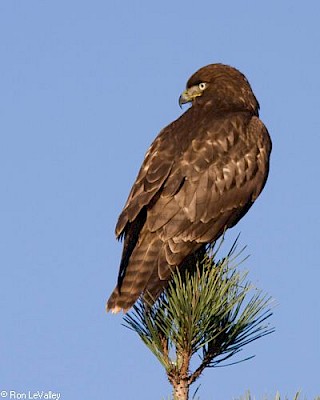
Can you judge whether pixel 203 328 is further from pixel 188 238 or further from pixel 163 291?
pixel 188 238

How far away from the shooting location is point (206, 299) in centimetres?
620

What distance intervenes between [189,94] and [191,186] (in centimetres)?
208

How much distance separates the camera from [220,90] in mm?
10172

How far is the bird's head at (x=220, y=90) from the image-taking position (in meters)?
10.1

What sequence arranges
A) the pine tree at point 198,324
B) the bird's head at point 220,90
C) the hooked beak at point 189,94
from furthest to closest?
1. the hooked beak at point 189,94
2. the bird's head at point 220,90
3. the pine tree at point 198,324

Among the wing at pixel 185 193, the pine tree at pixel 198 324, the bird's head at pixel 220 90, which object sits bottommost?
the pine tree at pixel 198 324

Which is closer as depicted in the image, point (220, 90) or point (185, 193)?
point (185, 193)

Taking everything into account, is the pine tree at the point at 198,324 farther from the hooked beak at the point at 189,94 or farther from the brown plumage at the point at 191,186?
the hooked beak at the point at 189,94

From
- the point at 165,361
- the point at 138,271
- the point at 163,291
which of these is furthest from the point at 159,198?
the point at 165,361

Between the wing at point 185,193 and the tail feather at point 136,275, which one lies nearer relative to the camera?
the tail feather at point 136,275

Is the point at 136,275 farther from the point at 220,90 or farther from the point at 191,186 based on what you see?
the point at 220,90

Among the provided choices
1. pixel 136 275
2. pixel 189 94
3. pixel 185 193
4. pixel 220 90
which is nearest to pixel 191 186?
pixel 185 193

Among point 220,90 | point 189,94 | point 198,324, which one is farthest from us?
point 189,94

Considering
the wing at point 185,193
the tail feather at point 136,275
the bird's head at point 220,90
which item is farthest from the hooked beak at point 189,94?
the tail feather at point 136,275
